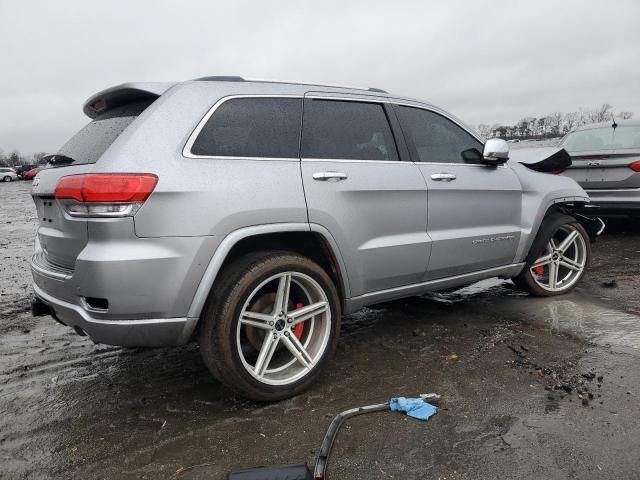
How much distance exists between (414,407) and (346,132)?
1.81m

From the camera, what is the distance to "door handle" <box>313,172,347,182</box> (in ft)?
9.90

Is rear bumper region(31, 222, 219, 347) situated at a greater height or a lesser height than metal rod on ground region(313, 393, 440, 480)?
greater

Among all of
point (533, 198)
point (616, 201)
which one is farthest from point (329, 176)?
point (616, 201)

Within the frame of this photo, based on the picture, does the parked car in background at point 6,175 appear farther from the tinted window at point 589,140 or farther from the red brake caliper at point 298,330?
the red brake caliper at point 298,330

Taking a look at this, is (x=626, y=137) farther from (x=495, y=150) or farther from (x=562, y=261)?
(x=495, y=150)

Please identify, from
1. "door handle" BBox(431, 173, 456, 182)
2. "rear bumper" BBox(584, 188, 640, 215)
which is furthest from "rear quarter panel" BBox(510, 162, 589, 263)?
"rear bumper" BBox(584, 188, 640, 215)

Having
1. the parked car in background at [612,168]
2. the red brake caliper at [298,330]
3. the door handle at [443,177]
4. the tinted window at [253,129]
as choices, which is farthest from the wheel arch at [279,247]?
the parked car in background at [612,168]

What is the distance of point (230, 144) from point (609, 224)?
8.19 meters

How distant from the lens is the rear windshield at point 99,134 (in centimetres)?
275

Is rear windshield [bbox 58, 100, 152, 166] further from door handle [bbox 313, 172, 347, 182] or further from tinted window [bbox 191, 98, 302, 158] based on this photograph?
door handle [bbox 313, 172, 347, 182]

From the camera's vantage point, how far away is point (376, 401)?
2857mm

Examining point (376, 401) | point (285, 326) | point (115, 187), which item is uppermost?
point (115, 187)

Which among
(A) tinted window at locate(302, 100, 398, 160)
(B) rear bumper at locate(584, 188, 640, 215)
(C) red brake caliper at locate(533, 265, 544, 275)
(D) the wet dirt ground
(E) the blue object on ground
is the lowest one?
(D) the wet dirt ground

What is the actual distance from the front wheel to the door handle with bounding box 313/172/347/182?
2.35 metres
